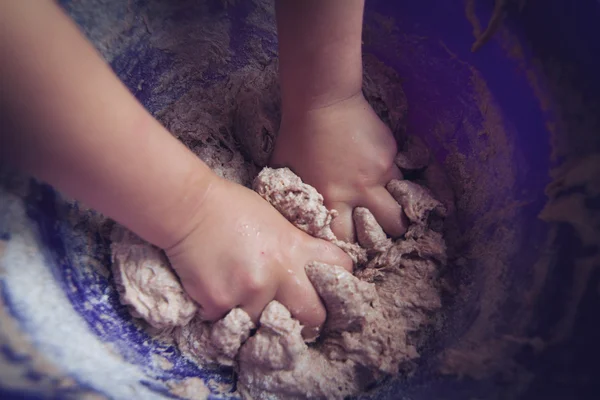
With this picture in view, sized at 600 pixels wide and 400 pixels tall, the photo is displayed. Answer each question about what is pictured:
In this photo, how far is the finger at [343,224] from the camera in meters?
0.81

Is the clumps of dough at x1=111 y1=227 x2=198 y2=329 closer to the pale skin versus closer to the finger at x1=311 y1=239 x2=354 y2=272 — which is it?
the pale skin

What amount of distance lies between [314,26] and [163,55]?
0.38 meters

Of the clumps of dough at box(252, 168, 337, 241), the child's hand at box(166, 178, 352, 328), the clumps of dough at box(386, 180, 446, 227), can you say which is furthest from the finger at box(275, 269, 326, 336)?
the clumps of dough at box(386, 180, 446, 227)

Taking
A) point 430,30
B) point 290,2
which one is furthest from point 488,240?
point 290,2

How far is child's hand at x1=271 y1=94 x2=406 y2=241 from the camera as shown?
0.80 metres

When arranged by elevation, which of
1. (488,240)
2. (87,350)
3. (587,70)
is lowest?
(87,350)

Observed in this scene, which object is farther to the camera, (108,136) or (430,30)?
(430,30)

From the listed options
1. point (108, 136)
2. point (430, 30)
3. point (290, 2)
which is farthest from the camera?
point (430, 30)

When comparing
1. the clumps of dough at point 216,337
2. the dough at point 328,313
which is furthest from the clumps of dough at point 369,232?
the clumps of dough at point 216,337

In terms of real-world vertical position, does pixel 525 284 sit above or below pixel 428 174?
below

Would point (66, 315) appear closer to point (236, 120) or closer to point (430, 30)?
point (236, 120)

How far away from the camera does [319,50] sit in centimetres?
75

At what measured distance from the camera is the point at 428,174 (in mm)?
907

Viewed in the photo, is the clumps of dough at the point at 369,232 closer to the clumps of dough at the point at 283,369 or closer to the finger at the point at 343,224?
the finger at the point at 343,224
